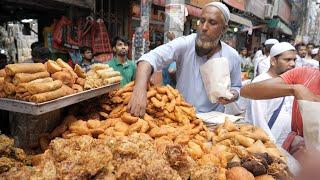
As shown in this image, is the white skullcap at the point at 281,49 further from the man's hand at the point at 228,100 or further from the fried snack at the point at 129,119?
the fried snack at the point at 129,119

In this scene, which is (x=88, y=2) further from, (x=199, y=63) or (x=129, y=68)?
(x=199, y=63)

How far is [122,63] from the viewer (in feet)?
18.1

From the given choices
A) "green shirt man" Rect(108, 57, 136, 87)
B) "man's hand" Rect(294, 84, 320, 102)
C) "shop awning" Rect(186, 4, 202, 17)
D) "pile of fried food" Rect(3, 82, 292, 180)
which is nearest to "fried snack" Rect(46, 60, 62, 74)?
"pile of fried food" Rect(3, 82, 292, 180)

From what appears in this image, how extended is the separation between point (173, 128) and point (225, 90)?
103 cm

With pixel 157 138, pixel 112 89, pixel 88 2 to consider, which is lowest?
pixel 157 138

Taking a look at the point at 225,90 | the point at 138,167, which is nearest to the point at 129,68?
the point at 225,90

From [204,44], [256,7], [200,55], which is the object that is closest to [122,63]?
[200,55]

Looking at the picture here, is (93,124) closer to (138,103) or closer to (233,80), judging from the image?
(138,103)

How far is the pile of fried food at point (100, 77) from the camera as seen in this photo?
266 cm

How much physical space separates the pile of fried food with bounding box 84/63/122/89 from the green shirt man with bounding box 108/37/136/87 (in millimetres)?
2252

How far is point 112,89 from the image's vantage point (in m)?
2.86

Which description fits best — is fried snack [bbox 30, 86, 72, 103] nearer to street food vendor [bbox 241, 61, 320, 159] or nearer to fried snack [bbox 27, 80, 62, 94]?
fried snack [bbox 27, 80, 62, 94]

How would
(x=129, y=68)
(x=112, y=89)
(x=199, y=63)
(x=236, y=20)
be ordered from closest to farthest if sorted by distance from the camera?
(x=112, y=89)
(x=199, y=63)
(x=129, y=68)
(x=236, y=20)

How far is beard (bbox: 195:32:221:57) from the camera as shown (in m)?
3.39
